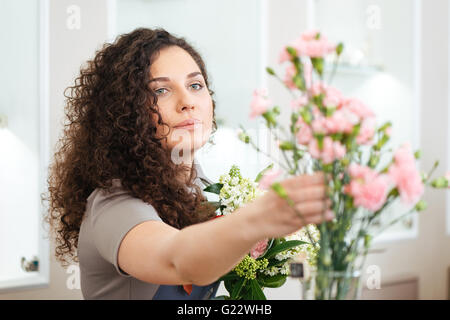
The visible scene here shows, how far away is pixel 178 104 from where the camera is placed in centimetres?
95

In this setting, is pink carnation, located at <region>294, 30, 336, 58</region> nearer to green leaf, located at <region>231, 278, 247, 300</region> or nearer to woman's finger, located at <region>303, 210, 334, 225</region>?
woman's finger, located at <region>303, 210, 334, 225</region>

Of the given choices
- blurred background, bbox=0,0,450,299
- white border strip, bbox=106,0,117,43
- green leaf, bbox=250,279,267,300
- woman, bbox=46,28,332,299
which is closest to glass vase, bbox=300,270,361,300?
blurred background, bbox=0,0,450,299

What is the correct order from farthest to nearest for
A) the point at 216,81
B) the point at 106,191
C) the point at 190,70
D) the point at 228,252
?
the point at 216,81, the point at 190,70, the point at 106,191, the point at 228,252

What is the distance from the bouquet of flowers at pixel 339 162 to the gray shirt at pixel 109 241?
328 mm

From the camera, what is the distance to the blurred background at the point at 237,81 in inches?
66.4

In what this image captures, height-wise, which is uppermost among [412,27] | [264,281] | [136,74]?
[412,27]

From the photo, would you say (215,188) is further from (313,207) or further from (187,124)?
(313,207)

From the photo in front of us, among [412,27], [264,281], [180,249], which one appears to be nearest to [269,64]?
[412,27]

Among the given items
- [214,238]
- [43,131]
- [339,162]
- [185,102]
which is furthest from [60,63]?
[339,162]

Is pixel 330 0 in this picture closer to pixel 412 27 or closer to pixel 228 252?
pixel 412 27

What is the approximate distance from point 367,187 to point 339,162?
61mm

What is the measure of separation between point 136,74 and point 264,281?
49 cm

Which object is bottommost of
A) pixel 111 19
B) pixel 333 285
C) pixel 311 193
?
pixel 333 285

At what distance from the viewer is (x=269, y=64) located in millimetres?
2404
